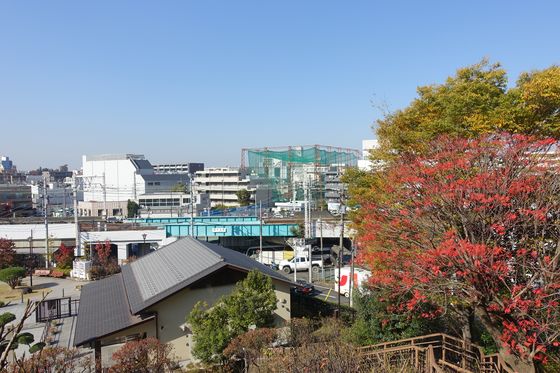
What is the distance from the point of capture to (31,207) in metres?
69.0

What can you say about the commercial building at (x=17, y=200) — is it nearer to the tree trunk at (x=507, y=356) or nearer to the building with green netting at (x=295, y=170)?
the building with green netting at (x=295, y=170)

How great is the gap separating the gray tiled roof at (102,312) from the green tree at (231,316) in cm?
222

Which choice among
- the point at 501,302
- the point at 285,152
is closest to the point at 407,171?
the point at 501,302

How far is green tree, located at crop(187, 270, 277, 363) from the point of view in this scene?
36.2ft

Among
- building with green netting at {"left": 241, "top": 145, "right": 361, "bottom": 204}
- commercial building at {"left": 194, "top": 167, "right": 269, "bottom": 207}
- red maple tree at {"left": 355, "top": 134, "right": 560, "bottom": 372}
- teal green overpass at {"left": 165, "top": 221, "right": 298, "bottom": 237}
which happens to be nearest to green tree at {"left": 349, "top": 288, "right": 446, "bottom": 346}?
red maple tree at {"left": 355, "top": 134, "right": 560, "bottom": 372}

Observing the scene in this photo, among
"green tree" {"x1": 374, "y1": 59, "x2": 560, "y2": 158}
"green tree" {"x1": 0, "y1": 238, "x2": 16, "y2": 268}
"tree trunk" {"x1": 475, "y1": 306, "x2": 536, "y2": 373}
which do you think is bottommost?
"green tree" {"x1": 0, "y1": 238, "x2": 16, "y2": 268}

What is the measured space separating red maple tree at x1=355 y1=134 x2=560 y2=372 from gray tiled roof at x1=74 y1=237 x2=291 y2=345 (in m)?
5.83

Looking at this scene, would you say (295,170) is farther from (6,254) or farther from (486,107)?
(486,107)

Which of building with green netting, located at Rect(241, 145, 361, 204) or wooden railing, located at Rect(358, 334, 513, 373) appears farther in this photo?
building with green netting, located at Rect(241, 145, 361, 204)

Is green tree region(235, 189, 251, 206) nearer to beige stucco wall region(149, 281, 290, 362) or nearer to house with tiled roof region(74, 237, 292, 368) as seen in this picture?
house with tiled roof region(74, 237, 292, 368)

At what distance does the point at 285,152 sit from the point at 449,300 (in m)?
85.6

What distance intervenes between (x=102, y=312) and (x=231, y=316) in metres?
4.82

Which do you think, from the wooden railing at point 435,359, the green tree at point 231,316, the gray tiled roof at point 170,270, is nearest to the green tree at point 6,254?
the gray tiled roof at point 170,270

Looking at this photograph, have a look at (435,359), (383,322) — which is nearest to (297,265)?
(383,322)
